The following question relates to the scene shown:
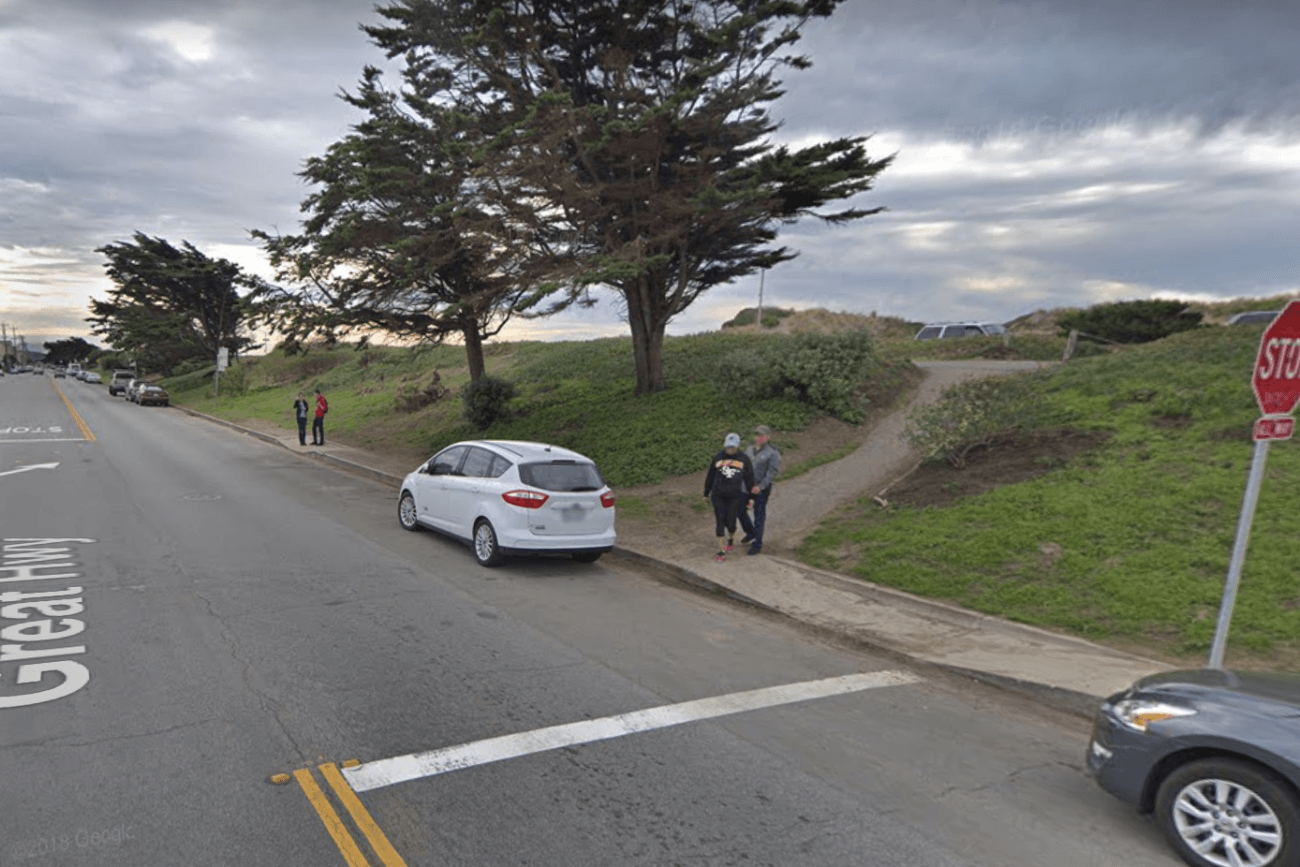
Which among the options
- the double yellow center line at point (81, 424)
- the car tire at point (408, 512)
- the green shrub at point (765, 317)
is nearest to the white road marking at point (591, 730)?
the car tire at point (408, 512)

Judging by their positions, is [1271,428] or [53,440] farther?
[53,440]

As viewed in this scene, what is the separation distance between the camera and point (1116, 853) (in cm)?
413

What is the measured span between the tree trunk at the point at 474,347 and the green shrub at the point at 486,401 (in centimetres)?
58

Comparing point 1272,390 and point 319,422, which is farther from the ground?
point 1272,390

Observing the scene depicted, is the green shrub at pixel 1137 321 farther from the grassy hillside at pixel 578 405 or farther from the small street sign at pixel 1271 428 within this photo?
the small street sign at pixel 1271 428

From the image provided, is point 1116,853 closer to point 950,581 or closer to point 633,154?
point 950,581

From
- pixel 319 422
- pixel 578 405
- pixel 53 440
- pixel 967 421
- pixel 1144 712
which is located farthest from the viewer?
pixel 319 422

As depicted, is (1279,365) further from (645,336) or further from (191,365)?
(191,365)

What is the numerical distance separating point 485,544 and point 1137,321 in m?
24.1

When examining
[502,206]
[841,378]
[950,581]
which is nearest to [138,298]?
[502,206]

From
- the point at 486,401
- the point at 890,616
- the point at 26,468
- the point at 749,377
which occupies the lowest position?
the point at 890,616

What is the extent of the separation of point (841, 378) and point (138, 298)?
196 feet

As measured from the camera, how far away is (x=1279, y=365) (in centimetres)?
557

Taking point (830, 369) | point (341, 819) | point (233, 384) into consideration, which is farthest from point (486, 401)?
point (233, 384)
